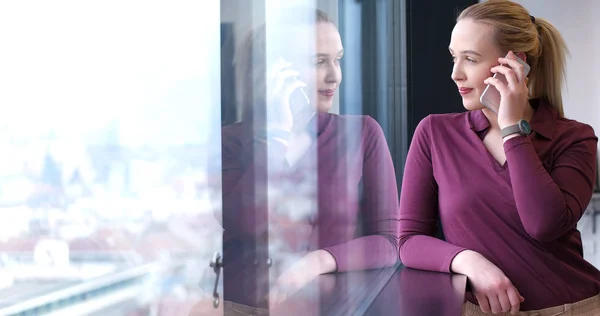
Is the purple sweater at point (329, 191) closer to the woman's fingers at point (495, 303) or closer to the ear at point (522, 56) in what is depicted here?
the woman's fingers at point (495, 303)

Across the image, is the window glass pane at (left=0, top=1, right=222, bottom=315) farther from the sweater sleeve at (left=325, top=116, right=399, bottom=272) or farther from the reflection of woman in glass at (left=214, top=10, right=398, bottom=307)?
the sweater sleeve at (left=325, top=116, right=399, bottom=272)

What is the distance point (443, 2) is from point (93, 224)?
250cm

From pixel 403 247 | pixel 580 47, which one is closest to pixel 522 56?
pixel 403 247

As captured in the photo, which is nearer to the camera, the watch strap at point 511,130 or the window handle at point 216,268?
the window handle at point 216,268

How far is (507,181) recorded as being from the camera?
57.5 inches

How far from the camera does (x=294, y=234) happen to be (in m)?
1.10

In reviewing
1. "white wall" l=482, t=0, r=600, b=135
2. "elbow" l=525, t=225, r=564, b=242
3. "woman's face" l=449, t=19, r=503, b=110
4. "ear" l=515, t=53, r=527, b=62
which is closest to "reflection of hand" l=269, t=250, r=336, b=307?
"elbow" l=525, t=225, r=564, b=242

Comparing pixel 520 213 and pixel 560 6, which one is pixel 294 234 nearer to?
pixel 520 213

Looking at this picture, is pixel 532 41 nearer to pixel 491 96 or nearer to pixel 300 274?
pixel 491 96

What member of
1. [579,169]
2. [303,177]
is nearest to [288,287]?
[303,177]

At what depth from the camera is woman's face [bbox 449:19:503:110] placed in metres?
1.52

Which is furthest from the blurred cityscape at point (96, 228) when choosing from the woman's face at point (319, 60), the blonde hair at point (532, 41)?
the blonde hair at point (532, 41)

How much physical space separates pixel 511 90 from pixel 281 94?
2.17 feet

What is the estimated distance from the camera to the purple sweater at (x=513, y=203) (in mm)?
1377
